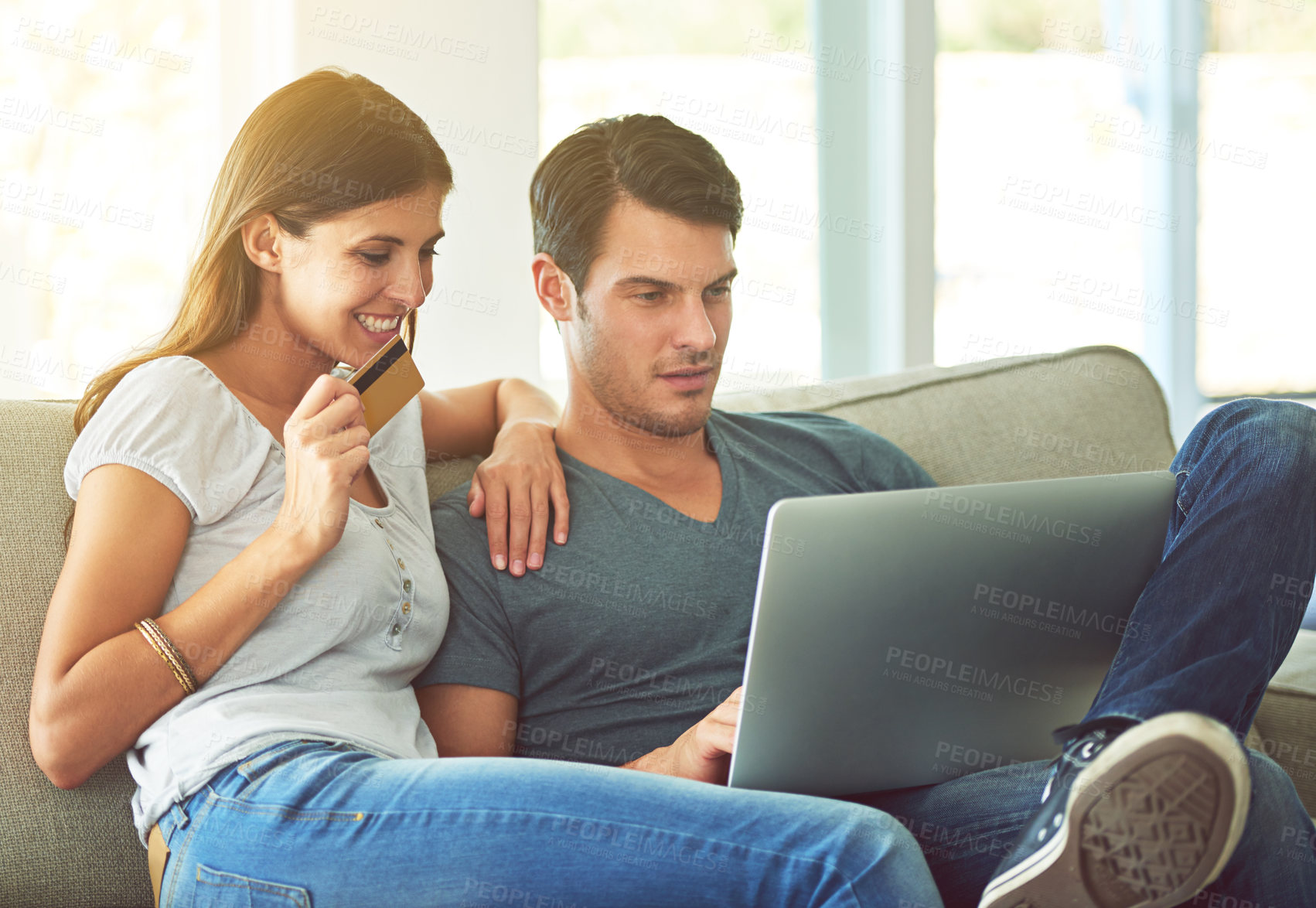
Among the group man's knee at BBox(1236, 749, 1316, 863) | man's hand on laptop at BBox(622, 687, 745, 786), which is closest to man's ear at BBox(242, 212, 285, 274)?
man's hand on laptop at BBox(622, 687, 745, 786)

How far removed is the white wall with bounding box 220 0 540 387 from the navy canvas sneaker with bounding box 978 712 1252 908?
1455 millimetres

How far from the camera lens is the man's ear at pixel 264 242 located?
3.89 feet

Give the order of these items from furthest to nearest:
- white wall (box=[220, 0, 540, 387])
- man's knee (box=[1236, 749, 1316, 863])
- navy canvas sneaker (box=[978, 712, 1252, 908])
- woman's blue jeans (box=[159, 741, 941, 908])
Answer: white wall (box=[220, 0, 540, 387]) < man's knee (box=[1236, 749, 1316, 863]) < woman's blue jeans (box=[159, 741, 941, 908]) < navy canvas sneaker (box=[978, 712, 1252, 908])

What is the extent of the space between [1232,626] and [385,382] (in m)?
0.85

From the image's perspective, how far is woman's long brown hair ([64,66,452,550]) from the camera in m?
1.16

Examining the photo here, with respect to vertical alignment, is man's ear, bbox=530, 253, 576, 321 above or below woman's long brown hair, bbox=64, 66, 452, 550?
below

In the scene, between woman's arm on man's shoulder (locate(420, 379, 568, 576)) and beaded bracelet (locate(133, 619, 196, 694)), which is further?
woman's arm on man's shoulder (locate(420, 379, 568, 576))

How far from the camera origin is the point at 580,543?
1.32 m

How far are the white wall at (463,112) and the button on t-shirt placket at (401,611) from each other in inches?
34.2

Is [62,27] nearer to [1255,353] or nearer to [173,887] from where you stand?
[173,887]

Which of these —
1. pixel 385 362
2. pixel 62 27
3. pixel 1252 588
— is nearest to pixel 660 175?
pixel 385 362

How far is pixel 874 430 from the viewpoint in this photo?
1698mm

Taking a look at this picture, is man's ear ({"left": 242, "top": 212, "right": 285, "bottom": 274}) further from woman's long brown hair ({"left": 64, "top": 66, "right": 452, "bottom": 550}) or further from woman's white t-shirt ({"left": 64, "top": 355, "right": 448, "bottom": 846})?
woman's white t-shirt ({"left": 64, "top": 355, "right": 448, "bottom": 846})

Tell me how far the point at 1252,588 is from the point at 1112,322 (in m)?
2.60
